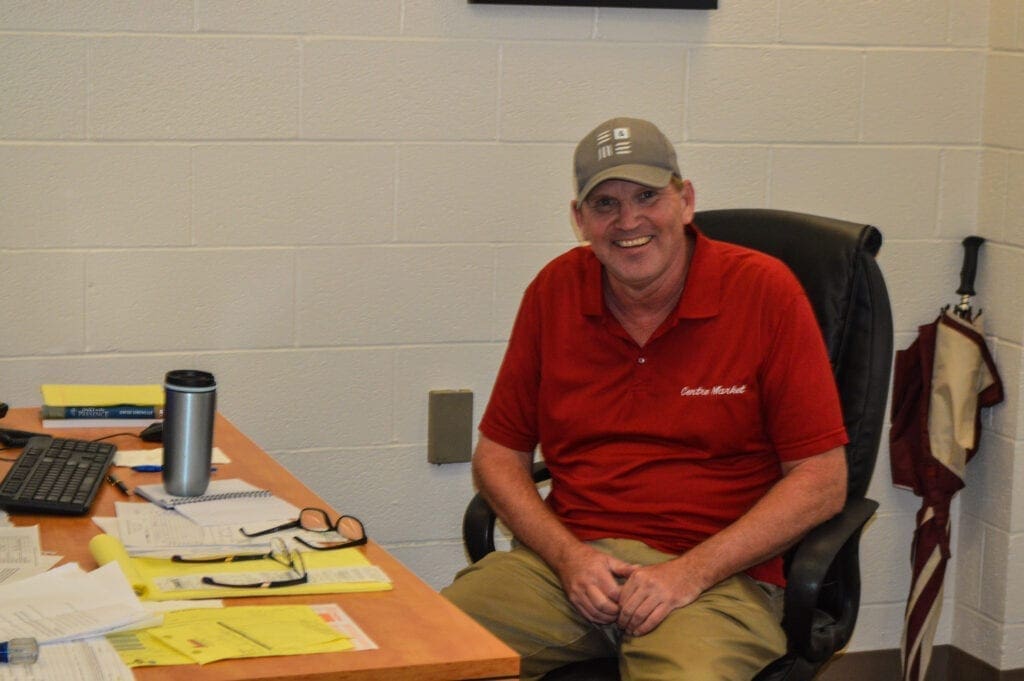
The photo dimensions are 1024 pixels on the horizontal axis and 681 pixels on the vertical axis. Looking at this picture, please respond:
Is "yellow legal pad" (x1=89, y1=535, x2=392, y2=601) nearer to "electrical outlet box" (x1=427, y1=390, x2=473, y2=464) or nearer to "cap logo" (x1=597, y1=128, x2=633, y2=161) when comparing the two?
"cap logo" (x1=597, y1=128, x2=633, y2=161)

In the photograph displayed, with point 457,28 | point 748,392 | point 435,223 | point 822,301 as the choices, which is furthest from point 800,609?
point 457,28

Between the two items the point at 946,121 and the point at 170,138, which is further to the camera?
the point at 946,121

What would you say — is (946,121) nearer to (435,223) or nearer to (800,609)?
(435,223)

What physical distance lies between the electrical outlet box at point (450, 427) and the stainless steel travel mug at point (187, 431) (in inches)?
41.8

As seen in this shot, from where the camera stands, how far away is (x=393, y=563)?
1820 mm

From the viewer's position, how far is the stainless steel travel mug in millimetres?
2051

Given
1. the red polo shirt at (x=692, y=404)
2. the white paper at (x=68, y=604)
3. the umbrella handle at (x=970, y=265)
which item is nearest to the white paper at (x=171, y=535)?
the white paper at (x=68, y=604)

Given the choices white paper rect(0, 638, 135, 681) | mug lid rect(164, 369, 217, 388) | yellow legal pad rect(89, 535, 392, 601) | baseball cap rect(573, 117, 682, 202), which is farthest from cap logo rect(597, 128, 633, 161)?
white paper rect(0, 638, 135, 681)

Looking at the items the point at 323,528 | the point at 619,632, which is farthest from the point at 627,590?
the point at 323,528

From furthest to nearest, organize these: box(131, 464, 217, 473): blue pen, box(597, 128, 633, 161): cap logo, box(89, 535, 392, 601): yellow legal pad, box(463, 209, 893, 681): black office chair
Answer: box(597, 128, 633, 161): cap logo < box(131, 464, 217, 473): blue pen < box(463, 209, 893, 681): black office chair < box(89, 535, 392, 601): yellow legal pad

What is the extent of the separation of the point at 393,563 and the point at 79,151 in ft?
4.52

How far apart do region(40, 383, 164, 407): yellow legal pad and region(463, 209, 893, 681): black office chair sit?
2.15ft

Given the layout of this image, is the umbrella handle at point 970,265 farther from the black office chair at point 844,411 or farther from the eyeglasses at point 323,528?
the eyeglasses at point 323,528

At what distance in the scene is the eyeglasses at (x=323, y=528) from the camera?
73.7 inches
